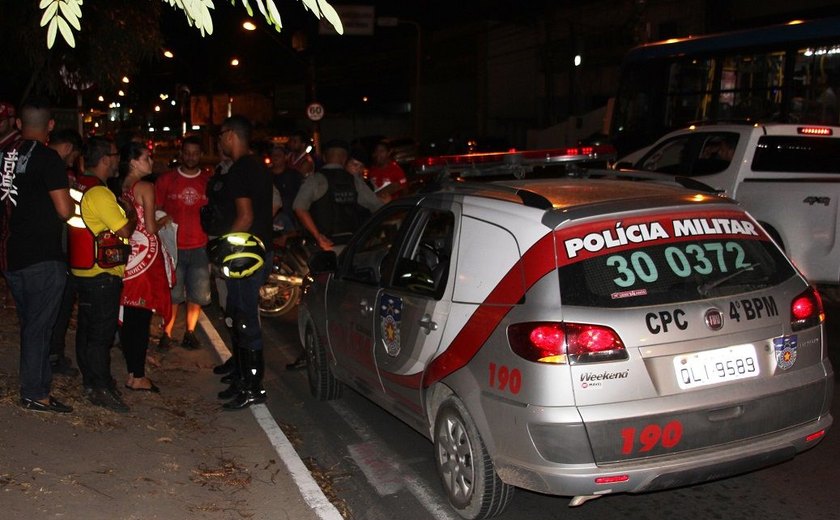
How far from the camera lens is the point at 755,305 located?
4.12m

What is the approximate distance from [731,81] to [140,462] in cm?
1313

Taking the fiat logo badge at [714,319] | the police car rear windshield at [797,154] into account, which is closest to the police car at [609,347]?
the fiat logo badge at [714,319]

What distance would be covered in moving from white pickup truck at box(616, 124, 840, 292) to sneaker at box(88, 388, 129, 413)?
268 inches

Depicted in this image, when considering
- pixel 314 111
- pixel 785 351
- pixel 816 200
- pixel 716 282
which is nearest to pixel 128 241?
pixel 716 282

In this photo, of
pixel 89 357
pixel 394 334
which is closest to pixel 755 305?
pixel 394 334

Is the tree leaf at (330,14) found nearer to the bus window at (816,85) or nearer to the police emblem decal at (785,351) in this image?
the police emblem decal at (785,351)

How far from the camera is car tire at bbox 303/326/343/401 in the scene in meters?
6.59

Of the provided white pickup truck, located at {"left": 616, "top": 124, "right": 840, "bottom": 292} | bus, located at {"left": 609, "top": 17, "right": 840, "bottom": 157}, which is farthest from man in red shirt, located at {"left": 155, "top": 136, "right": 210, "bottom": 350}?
bus, located at {"left": 609, "top": 17, "right": 840, "bottom": 157}

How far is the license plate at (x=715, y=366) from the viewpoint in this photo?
3889 mm

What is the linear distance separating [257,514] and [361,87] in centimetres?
5315

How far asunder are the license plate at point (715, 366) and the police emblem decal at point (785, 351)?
15 cm

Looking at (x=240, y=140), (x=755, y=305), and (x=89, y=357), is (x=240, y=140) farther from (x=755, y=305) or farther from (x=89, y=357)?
(x=755, y=305)

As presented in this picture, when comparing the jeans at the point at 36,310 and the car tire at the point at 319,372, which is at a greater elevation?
the jeans at the point at 36,310

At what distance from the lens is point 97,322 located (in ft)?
19.8
